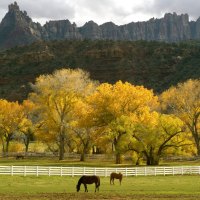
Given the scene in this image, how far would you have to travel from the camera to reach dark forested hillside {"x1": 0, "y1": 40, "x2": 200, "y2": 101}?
543 feet

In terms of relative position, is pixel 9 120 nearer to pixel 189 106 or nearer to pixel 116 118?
pixel 116 118

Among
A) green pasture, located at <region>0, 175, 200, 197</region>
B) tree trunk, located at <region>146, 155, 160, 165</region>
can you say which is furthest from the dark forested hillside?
green pasture, located at <region>0, 175, 200, 197</region>

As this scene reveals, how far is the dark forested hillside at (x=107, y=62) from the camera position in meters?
165

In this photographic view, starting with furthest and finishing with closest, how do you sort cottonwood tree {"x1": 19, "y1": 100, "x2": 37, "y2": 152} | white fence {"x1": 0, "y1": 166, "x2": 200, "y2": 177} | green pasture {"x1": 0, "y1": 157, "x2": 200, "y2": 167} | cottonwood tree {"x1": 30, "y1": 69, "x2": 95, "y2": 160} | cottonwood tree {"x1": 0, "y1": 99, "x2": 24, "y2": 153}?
cottonwood tree {"x1": 19, "y1": 100, "x2": 37, "y2": 152} → cottonwood tree {"x1": 0, "y1": 99, "x2": 24, "y2": 153} → cottonwood tree {"x1": 30, "y1": 69, "x2": 95, "y2": 160} → green pasture {"x1": 0, "y1": 157, "x2": 200, "y2": 167} → white fence {"x1": 0, "y1": 166, "x2": 200, "y2": 177}

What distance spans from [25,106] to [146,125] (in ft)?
118

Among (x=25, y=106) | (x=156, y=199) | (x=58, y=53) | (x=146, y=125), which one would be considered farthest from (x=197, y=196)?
(x=58, y=53)

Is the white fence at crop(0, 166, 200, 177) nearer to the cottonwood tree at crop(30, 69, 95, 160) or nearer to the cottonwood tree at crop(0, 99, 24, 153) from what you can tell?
the cottonwood tree at crop(30, 69, 95, 160)

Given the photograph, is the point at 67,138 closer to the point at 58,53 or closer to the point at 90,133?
the point at 90,133

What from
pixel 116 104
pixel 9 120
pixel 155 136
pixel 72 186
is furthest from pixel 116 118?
pixel 9 120

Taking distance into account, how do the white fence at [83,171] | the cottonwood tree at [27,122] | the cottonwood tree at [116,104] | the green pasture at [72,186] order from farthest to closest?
1. the cottonwood tree at [27,122]
2. the cottonwood tree at [116,104]
3. the white fence at [83,171]
4. the green pasture at [72,186]

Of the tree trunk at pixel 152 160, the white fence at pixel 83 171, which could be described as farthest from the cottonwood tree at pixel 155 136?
the white fence at pixel 83 171

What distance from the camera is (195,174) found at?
170ft

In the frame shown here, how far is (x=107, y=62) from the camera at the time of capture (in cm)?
18962

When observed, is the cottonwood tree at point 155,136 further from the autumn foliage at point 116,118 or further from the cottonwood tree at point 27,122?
the cottonwood tree at point 27,122
